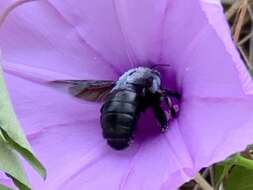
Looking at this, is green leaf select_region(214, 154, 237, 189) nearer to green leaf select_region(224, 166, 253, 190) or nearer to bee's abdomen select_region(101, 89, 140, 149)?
green leaf select_region(224, 166, 253, 190)

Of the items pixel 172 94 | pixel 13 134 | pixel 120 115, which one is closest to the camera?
pixel 13 134

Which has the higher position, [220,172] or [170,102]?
[170,102]

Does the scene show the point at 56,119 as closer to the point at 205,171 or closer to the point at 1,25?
the point at 1,25

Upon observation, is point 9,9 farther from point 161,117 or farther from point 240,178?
point 240,178

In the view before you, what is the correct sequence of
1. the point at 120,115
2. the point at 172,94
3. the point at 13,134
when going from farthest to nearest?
the point at 172,94, the point at 120,115, the point at 13,134

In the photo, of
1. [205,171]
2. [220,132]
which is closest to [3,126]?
[220,132]

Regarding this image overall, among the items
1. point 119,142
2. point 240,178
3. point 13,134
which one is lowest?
point 240,178

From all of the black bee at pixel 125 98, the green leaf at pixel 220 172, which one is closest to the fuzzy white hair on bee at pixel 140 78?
the black bee at pixel 125 98

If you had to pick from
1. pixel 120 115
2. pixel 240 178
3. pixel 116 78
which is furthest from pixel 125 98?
pixel 240 178
